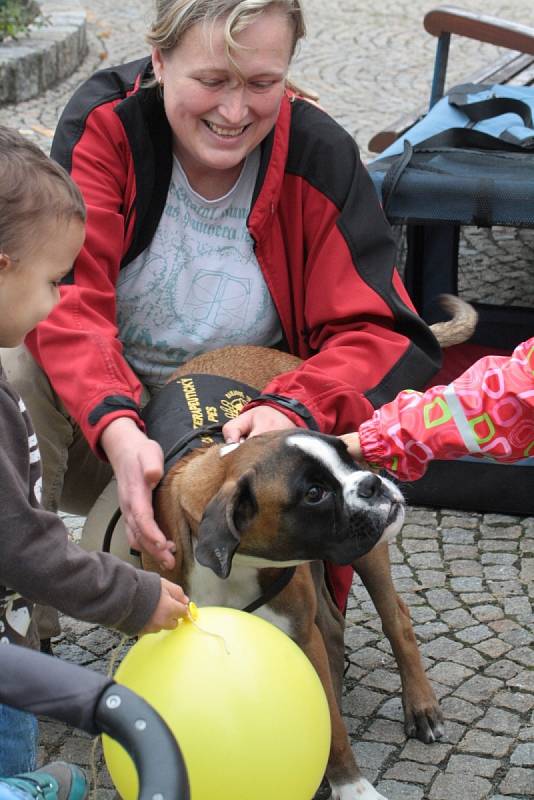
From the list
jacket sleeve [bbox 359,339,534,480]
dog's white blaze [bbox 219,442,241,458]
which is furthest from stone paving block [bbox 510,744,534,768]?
dog's white blaze [bbox 219,442,241,458]

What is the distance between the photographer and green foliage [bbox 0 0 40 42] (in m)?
8.87

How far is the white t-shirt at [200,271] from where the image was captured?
3.64m

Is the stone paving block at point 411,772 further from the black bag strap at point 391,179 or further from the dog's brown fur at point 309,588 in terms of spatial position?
the black bag strap at point 391,179

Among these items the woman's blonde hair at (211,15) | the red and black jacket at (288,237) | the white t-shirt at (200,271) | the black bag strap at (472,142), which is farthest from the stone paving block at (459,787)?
the black bag strap at (472,142)

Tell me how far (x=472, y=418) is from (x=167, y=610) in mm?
990

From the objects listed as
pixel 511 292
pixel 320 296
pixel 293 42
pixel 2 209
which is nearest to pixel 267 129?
pixel 293 42

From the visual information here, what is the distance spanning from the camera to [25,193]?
2213 millimetres

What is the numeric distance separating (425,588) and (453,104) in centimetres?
237

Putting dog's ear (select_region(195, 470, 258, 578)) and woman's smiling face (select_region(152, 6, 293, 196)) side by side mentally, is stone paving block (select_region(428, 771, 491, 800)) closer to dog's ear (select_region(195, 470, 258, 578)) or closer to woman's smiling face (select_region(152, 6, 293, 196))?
dog's ear (select_region(195, 470, 258, 578))

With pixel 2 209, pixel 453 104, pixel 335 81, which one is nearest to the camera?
pixel 2 209

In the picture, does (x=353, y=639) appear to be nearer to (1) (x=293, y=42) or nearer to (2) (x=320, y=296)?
(2) (x=320, y=296)

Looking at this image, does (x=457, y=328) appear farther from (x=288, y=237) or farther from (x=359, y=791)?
(x=359, y=791)

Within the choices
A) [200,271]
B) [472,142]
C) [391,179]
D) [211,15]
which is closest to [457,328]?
[391,179]

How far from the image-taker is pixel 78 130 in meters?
3.58
